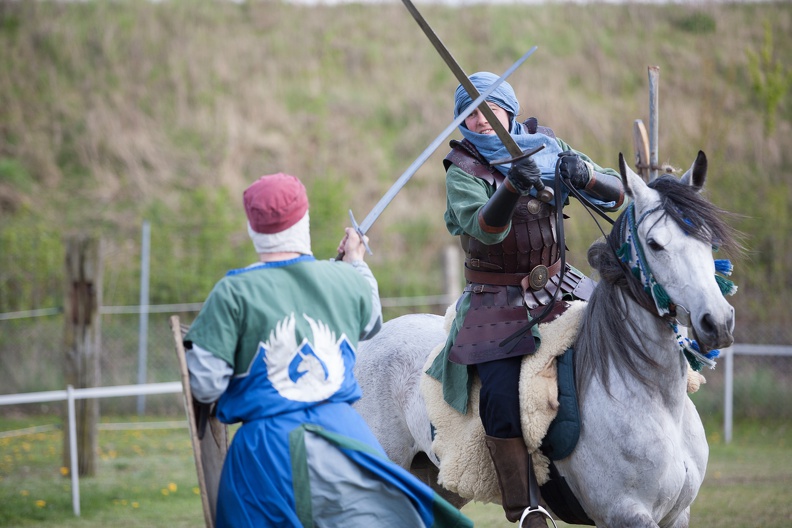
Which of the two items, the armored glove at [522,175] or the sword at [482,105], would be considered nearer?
the armored glove at [522,175]

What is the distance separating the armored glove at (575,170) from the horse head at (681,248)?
1.01 ft

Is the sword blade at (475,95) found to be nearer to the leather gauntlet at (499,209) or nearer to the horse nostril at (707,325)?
the leather gauntlet at (499,209)

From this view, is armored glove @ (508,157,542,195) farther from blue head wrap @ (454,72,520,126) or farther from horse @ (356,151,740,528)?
blue head wrap @ (454,72,520,126)

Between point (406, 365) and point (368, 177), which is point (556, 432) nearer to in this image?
point (406, 365)

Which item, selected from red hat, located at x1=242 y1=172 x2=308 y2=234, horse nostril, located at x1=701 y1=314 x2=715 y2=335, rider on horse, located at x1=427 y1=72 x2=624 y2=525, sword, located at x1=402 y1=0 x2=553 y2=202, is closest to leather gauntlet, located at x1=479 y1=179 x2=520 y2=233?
rider on horse, located at x1=427 y1=72 x2=624 y2=525

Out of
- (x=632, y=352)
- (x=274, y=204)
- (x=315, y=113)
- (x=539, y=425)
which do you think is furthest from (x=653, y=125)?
(x=315, y=113)

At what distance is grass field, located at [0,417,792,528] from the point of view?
6.62m

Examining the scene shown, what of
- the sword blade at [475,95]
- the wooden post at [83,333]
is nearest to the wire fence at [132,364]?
the wooden post at [83,333]

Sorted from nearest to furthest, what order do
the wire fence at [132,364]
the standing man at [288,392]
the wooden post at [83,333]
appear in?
the standing man at [288,392]
the wooden post at [83,333]
the wire fence at [132,364]

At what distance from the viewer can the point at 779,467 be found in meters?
8.33

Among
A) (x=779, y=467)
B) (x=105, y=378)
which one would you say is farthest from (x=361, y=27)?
(x=779, y=467)

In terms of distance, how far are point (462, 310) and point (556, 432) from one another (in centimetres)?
72

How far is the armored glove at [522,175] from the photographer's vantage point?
3.37 m

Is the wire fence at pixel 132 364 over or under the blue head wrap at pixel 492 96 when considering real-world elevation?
under
